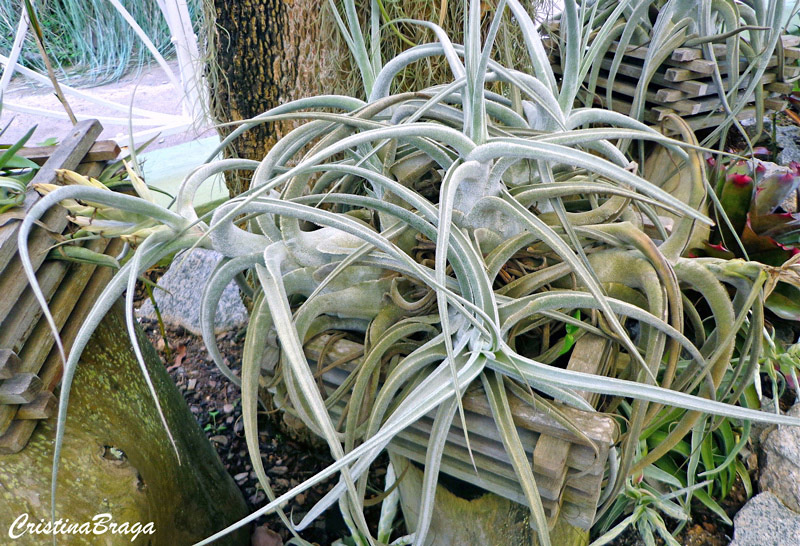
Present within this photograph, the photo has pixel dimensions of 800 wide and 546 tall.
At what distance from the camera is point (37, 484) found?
0.56 metres

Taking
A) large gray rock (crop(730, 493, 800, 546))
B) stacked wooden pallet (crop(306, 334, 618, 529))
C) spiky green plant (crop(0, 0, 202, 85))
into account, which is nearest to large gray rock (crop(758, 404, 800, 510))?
large gray rock (crop(730, 493, 800, 546))

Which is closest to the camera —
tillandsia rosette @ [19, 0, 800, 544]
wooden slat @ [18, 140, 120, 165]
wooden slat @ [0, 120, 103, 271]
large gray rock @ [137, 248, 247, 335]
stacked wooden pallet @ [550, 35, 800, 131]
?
tillandsia rosette @ [19, 0, 800, 544]

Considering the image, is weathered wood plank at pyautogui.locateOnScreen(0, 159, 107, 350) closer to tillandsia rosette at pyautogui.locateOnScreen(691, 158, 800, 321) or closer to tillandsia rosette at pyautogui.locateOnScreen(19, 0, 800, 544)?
tillandsia rosette at pyautogui.locateOnScreen(19, 0, 800, 544)

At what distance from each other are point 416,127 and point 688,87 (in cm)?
85

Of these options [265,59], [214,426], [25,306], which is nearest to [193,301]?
[214,426]

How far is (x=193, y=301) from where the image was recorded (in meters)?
1.34

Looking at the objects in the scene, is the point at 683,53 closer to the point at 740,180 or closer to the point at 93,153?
the point at 740,180

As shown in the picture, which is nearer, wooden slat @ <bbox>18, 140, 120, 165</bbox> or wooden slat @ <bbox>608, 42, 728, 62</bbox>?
wooden slat @ <bbox>18, 140, 120, 165</bbox>

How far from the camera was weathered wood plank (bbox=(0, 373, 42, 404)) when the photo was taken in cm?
53

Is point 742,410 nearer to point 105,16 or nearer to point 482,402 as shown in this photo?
point 482,402

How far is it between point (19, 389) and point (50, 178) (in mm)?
230

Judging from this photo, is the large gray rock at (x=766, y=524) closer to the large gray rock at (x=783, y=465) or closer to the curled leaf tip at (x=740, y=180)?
the large gray rock at (x=783, y=465)

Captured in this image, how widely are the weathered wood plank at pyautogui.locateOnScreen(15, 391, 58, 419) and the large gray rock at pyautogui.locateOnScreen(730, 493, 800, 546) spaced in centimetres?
92

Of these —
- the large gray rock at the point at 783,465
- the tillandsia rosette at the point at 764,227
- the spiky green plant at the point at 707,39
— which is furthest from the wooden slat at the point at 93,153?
the large gray rock at the point at 783,465
